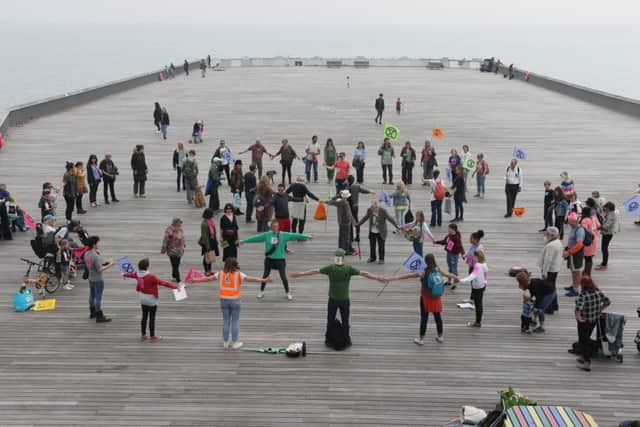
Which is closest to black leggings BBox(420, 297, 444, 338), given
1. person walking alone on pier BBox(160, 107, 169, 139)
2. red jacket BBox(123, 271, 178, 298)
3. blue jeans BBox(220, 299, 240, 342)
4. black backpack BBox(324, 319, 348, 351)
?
black backpack BBox(324, 319, 348, 351)

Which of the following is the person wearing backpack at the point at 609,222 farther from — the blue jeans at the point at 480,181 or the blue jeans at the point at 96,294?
the blue jeans at the point at 96,294

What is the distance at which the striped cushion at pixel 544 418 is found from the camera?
7.48 m

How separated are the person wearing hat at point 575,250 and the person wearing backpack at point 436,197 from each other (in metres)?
4.71

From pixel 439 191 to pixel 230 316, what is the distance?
8127 mm

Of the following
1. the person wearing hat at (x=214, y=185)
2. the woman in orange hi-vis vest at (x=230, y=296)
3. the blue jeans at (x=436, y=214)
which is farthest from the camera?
the person wearing hat at (x=214, y=185)

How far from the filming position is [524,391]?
10336mm

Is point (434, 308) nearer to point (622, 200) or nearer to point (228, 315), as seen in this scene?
→ point (228, 315)

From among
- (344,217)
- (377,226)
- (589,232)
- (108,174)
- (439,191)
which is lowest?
(377,226)

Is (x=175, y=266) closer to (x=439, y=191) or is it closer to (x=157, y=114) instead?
(x=439, y=191)

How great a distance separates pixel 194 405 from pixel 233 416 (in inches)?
25.1

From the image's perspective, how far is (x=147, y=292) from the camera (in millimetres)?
11445

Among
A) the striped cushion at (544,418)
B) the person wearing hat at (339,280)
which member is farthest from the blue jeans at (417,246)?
the striped cushion at (544,418)

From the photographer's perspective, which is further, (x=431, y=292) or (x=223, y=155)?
(x=223, y=155)

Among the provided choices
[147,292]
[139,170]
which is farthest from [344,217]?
[139,170]
